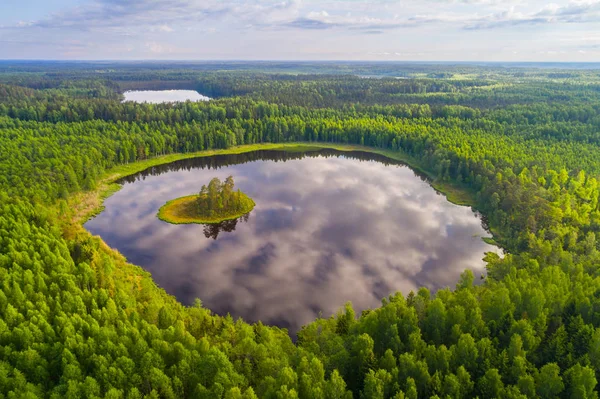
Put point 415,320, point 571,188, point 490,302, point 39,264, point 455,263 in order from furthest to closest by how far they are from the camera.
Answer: point 571,188
point 455,263
point 39,264
point 490,302
point 415,320

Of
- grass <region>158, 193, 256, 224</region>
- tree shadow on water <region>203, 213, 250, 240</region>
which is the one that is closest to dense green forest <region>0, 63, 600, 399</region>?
tree shadow on water <region>203, 213, 250, 240</region>

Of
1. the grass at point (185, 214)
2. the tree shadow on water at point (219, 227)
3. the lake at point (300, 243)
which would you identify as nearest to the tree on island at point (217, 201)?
the grass at point (185, 214)

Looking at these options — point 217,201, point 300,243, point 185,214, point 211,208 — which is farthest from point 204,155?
point 300,243

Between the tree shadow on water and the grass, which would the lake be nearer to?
the tree shadow on water

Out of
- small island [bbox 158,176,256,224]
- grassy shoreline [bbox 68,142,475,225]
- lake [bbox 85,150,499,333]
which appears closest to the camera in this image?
lake [bbox 85,150,499,333]

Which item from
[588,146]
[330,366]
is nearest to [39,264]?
[330,366]

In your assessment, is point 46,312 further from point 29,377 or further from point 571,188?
point 571,188
